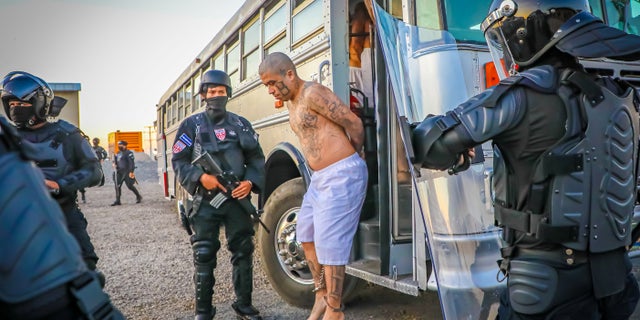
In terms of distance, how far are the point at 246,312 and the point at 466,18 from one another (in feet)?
8.18

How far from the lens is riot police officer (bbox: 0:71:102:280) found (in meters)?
2.91

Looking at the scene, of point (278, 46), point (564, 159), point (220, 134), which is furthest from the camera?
point (278, 46)

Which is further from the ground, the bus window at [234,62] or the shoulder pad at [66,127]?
the bus window at [234,62]

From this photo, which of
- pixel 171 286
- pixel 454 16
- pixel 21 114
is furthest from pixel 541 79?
pixel 171 286

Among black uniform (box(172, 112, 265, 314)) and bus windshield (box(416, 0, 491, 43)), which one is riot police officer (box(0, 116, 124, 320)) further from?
black uniform (box(172, 112, 265, 314))

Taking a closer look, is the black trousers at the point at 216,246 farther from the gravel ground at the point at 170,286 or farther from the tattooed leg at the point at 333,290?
the tattooed leg at the point at 333,290

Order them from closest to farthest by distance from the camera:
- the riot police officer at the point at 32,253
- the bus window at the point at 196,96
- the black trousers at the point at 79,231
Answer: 1. the riot police officer at the point at 32,253
2. the black trousers at the point at 79,231
3. the bus window at the point at 196,96

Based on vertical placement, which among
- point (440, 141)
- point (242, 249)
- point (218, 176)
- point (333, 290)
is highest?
point (440, 141)

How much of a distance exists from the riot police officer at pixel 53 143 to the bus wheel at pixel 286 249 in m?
1.36

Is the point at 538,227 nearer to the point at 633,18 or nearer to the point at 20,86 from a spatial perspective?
the point at 633,18

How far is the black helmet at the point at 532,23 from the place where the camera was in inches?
63.3

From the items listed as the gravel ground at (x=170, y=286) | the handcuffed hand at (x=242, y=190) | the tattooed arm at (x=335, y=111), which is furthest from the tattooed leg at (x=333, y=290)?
the handcuffed hand at (x=242, y=190)

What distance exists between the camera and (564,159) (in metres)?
1.48

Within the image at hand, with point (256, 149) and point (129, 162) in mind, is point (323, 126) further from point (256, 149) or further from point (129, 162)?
point (129, 162)
